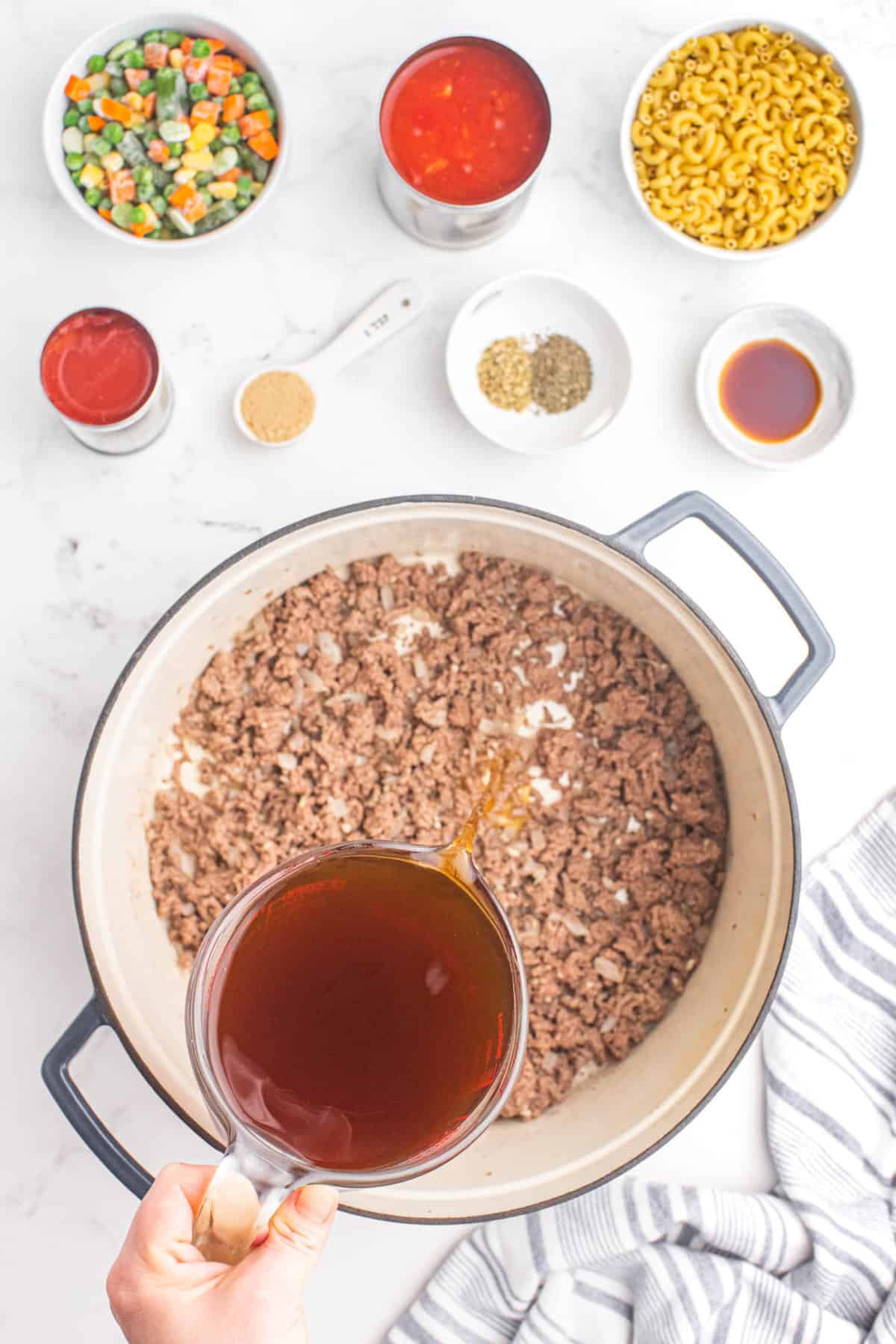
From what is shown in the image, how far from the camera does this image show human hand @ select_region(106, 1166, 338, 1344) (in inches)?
37.4

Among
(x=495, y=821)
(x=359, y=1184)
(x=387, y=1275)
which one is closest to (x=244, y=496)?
(x=495, y=821)

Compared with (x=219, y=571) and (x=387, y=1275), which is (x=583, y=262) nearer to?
(x=219, y=571)

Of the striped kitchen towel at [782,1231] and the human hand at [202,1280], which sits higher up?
the human hand at [202,1280]

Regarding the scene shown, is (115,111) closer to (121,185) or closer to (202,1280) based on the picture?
(121,185)

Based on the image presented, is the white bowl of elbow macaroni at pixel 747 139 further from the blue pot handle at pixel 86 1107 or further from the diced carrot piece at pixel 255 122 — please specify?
the blue pot handle at pixel 86 1107

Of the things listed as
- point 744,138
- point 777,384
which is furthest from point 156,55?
point 777,384

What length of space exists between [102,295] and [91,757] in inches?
26.6

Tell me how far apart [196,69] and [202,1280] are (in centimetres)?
142

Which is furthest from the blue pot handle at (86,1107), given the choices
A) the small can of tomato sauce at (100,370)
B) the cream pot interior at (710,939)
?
the small can of tomato sauce at (100,370)

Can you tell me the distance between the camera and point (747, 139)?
1599mm

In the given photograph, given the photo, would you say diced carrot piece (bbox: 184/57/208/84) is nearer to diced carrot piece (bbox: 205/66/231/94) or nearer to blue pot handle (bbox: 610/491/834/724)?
diced carrot piece (bbox: 205/66/231/94)

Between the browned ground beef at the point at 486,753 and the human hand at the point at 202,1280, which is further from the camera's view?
the browned ground beef at the point at 486,753

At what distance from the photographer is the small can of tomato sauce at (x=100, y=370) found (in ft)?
4.90

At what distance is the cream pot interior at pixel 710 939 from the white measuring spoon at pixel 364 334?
0.25m
